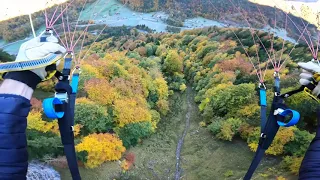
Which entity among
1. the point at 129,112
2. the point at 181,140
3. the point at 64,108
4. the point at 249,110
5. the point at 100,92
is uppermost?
the point at 64,108

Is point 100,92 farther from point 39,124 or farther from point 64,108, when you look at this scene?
point 64,108

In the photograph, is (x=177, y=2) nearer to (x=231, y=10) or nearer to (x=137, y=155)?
(x=231, y=10)

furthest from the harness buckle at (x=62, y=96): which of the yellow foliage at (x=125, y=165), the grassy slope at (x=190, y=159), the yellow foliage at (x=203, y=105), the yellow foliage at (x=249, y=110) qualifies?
the yellow foliage at (x=203, y=105)

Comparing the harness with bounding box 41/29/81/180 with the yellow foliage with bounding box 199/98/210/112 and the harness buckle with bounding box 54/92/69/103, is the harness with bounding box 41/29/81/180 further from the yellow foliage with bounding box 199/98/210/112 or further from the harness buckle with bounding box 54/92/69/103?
the yellow foliage with bounding box 199/98/210/112

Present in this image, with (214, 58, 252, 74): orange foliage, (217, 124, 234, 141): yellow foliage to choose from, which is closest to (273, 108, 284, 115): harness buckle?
(217, 124, 234, 141): yellow foliage

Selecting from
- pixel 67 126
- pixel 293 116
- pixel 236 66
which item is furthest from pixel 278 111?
pixel 236 66

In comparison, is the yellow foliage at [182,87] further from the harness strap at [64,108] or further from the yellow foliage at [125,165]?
the harness strap at [64,108]
